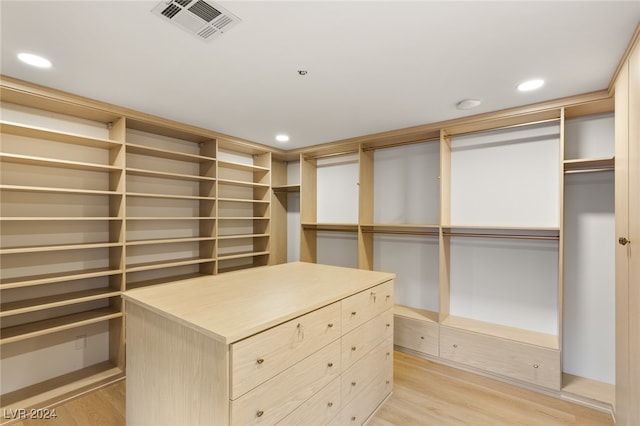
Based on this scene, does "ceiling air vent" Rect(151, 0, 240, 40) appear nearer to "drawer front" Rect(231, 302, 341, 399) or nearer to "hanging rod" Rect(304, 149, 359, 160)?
"drawer front" Rect(231, 302, 341, 399)

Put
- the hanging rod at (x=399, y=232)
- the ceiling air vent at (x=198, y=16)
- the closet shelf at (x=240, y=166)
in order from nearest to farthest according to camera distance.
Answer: the ceiling air vent at (x=198, y=16) < the hanging rod at (x=399, y=232) < the closet shelf at (x=240, y=166)

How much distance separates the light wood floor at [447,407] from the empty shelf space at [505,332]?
1.28ft

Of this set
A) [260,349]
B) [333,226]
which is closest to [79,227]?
[260,349]

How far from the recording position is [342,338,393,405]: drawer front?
5.99 ft

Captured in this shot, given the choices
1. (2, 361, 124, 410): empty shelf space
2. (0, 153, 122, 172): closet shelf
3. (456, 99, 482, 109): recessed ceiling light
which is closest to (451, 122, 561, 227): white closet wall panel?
(456, 99, 482, 109): recessed ceiling light

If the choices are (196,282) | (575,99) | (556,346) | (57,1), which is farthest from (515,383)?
(57,1)

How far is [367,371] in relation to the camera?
202 cm

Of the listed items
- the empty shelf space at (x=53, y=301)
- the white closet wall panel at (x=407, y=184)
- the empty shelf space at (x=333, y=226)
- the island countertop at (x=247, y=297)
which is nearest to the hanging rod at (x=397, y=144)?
the white closet wall panel at (x=407, y=184)

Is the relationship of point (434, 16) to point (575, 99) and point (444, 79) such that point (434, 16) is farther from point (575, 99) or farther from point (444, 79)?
point (575, 99)

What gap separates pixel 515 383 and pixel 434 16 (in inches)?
111

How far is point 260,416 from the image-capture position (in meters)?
1.26

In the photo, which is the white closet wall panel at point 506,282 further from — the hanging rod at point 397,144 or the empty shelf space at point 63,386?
the empty shelf space at point 63,386

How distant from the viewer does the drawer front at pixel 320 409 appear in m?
1.45

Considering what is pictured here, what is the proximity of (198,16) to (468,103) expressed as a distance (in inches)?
80.6
